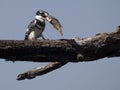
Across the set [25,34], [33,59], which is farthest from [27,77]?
[25,34]

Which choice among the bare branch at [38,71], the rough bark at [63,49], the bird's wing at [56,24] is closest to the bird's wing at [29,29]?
the bare branch at [38,71]

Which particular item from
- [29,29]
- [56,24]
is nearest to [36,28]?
[29,29]

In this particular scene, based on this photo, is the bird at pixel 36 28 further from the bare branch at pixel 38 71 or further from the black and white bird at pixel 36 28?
the bare branch at pixel 38 71

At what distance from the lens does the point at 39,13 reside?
37.0ft

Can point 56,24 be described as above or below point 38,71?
above

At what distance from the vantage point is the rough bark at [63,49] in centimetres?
728

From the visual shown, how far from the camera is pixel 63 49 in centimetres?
746

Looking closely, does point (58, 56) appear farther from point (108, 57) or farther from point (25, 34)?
point (25, 34)

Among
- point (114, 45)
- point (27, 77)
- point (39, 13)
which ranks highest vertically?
point (39, 13)

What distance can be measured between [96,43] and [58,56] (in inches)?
30.4

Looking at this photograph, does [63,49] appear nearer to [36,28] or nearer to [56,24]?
[56,24]

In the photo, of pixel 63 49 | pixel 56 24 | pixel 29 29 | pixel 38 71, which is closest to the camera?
pixel 63 49

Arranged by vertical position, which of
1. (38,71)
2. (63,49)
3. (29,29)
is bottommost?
(38,71)

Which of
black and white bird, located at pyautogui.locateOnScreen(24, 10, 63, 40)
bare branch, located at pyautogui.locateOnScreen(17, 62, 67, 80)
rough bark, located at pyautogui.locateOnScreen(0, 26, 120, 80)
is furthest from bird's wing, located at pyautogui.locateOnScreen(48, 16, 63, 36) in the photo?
black and white bird, located at pyautogui.locateOnScreen(24, 10, 63, 40)
